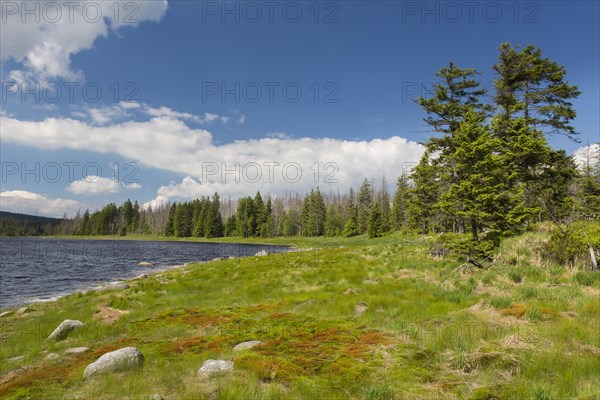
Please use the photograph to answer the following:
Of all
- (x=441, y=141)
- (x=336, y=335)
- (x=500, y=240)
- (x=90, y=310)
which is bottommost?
(x=90, y=310)

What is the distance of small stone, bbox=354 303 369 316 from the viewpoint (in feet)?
32.5

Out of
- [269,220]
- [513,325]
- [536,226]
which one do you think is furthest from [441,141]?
[269,220]

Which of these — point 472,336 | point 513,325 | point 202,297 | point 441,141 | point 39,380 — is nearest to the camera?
point 39,380

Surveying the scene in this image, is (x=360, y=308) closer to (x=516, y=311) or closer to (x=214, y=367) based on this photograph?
(x=516, y=311)

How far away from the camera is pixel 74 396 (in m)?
5.14

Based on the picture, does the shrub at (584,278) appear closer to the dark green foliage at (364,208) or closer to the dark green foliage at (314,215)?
the dark green foliage at (364,208)

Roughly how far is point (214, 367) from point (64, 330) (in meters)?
7.61

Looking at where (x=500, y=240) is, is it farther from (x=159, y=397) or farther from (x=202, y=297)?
(x=159, y=397)

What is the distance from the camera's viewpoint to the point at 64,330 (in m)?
10.3

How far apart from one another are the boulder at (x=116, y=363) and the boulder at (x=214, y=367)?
1.54 metres

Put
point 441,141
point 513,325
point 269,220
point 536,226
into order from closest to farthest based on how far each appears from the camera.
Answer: point 513,325, point 536,226, point 441,141, point 269,220

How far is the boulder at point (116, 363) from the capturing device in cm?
608

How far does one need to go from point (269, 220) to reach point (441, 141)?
86036mm

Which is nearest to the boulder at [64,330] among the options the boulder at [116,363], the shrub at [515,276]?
the boulder at [116,363]
